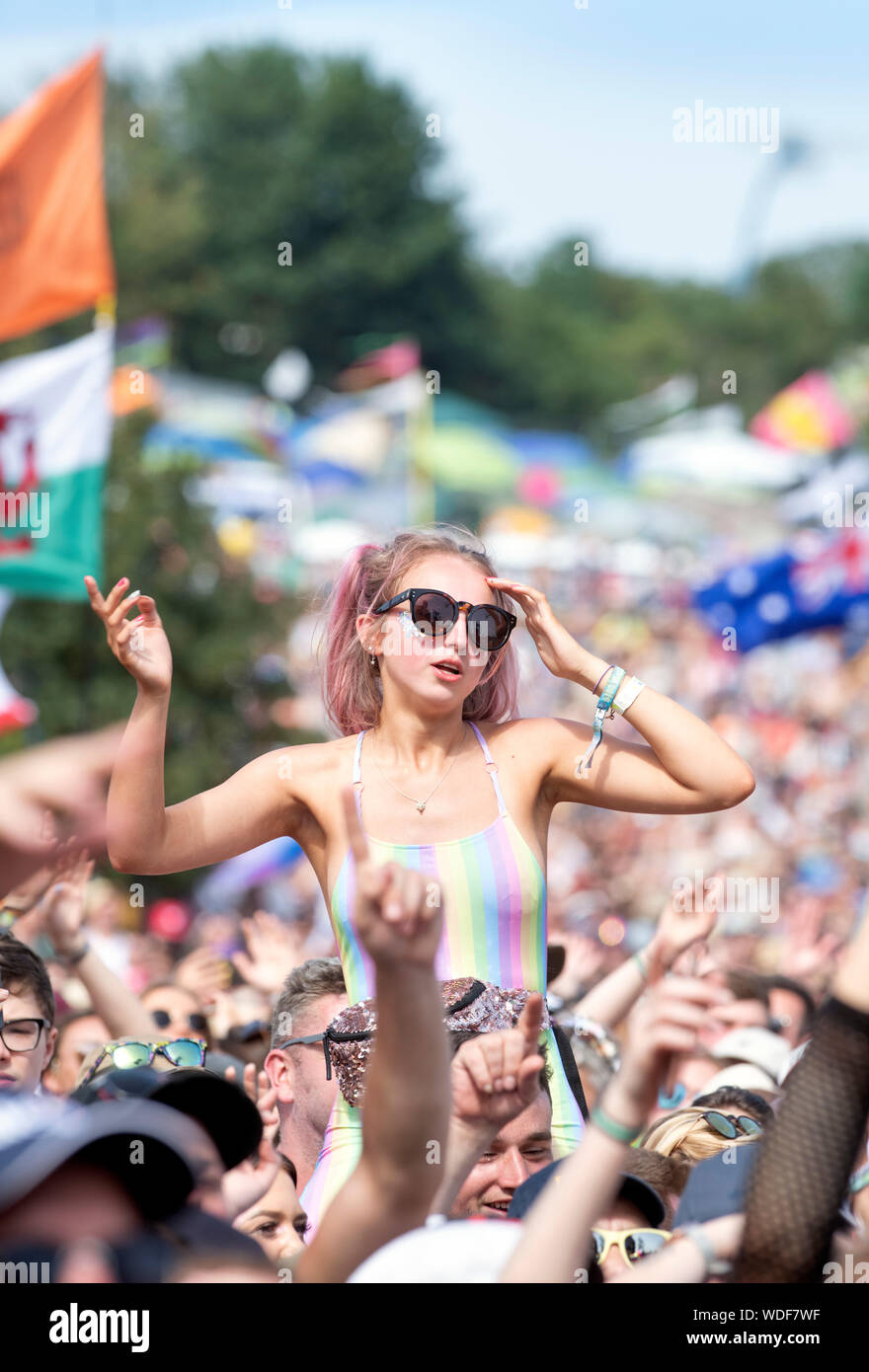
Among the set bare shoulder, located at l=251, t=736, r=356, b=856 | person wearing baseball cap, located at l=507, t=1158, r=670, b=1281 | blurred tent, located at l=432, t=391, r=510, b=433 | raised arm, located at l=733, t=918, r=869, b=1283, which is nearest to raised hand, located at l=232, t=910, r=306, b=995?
bare shoulder, located at l=251, t=736, r=356, b=856

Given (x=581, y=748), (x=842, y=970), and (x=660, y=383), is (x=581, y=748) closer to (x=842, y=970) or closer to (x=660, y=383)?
(x=842, y=970)

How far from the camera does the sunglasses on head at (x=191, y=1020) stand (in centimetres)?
434

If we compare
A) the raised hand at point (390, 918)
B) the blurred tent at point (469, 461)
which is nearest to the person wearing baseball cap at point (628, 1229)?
the raised hand at point (390, 918)

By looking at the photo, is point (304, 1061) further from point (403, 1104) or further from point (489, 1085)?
point (403, 1104)

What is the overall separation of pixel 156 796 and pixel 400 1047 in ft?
3.88

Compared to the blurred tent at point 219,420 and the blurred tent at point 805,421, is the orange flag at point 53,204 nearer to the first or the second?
the blurred tent at point 219,420

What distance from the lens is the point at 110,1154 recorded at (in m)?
1.89

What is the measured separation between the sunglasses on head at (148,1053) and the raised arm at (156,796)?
35 cm

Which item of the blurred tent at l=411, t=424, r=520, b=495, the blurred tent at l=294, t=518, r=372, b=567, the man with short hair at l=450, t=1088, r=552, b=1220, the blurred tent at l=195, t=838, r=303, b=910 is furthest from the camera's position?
the blurred tent at l=411, t=424, r=520, b=495

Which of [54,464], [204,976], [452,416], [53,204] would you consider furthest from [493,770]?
[452,416]

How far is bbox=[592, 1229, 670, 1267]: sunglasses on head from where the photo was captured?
2.55 m

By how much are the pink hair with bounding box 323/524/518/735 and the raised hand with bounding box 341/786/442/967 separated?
149 centimetres

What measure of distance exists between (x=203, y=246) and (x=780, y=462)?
119 ft

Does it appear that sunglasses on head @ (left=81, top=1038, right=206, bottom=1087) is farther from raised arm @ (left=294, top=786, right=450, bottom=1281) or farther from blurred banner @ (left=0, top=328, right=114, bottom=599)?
blurred banner @ (left=0, top=328, right=114, bottom=599)
